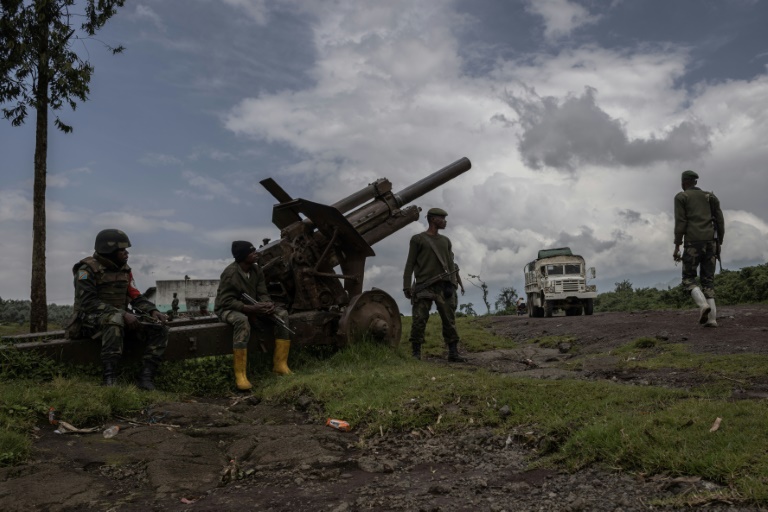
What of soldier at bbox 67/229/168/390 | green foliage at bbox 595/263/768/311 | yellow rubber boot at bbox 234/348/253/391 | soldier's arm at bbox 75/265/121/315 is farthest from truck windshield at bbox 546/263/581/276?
soldier's arm at bbox 75/265/121/315

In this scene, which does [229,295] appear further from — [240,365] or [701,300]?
[701,300]

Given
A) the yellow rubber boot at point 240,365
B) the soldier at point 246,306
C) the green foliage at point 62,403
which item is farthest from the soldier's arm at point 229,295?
the green foliage at point 62,403

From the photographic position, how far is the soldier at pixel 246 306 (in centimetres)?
799

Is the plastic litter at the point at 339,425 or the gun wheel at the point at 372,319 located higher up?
the gun wheel at the point at 372,319

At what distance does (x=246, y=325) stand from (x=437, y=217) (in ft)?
10.8

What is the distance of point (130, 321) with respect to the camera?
716cm

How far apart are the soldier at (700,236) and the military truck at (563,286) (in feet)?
45.3

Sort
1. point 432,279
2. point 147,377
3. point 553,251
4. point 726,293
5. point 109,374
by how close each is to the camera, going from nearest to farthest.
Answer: point 109,374 < point 147,377 < point 432,279 < point 726,293 < point 553,251

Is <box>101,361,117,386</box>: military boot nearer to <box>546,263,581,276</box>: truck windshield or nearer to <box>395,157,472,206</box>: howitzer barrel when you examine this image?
<box>395,157,472,206</box>: howitzer barrel

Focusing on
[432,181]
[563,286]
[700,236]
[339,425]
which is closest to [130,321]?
[339,425]

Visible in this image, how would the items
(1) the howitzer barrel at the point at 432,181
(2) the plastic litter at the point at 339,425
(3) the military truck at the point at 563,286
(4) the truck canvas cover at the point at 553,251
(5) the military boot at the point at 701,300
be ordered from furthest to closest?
1. (4) the truck canvas cover at the point at 553,251
2. (3) the military truck at the point at 563,286
3. (1) the howitzer barrel at the point at 432,181
4. (5) the military boot at the point at 701,300
5. (2) the plastic litter at the point at 339,425

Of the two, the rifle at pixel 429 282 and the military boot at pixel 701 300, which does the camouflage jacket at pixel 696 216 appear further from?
the rifle at pixel 429 282

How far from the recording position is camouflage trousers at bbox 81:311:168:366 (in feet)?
23.2

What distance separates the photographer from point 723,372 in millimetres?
6555
